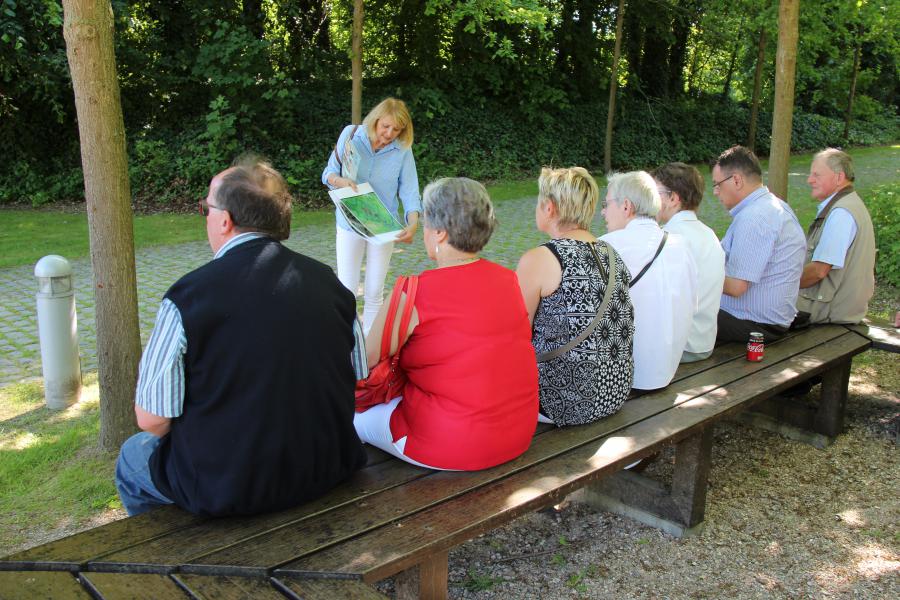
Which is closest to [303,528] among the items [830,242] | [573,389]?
[573,389]

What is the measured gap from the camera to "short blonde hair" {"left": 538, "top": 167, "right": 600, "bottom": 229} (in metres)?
3.35

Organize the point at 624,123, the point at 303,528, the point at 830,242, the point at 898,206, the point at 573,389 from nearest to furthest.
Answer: the point at 303,528
the point at 573,389
the point at 830,242
the point at 898,206
the point at 624,123

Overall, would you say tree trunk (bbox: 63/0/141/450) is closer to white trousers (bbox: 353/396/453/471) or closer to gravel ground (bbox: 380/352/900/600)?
white trousers (bbox: 353/396/453/471)

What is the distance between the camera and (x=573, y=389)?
3420mm

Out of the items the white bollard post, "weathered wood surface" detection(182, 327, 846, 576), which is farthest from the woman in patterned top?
the white bollard post

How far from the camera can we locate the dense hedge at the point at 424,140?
15.0 m

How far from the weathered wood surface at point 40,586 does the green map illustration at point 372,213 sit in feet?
10.2

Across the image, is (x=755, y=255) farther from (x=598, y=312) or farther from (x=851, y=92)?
(x=851, y=92)

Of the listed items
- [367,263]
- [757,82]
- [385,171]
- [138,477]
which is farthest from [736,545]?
[757,82]

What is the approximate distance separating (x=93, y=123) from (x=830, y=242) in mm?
4345

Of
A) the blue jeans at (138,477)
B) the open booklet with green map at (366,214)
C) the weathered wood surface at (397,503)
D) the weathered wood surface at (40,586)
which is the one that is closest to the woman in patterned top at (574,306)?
the weathered wood surface at (397,503)

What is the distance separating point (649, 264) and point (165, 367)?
2.31m

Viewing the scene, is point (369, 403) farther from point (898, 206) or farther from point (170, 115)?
point (170, 115)

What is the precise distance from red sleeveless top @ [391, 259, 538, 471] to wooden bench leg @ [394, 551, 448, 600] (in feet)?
1.19
